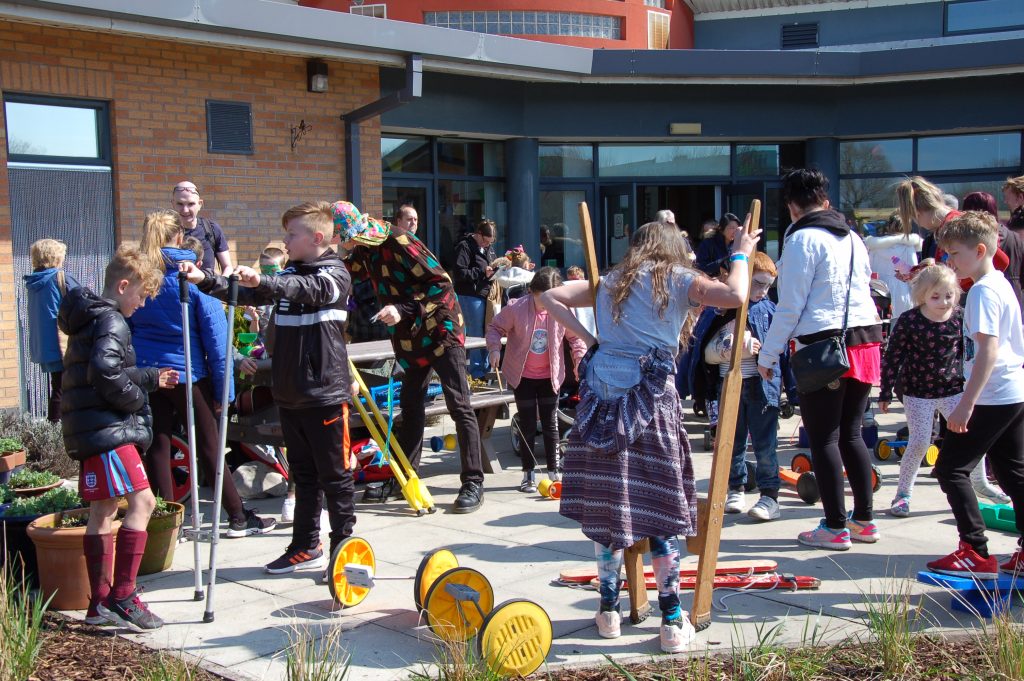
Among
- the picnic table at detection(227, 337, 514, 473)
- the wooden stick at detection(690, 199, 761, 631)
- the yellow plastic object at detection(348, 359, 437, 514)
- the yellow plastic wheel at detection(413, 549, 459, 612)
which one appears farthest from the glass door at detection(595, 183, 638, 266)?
the yellow plastic wheel at detection(413, 549, 459, 612)

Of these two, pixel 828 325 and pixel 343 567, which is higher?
pixel 828 325

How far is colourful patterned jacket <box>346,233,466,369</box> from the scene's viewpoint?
681 cm

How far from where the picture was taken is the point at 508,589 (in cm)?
530

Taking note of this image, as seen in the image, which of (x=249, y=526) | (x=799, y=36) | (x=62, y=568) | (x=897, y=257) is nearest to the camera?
(x=62, y=568)

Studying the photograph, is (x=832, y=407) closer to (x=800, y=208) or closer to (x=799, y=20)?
(x=800, y=208)

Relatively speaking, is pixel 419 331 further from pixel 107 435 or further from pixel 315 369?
pixel 107 435

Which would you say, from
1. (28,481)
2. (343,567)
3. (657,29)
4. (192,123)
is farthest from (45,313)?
(657,29)

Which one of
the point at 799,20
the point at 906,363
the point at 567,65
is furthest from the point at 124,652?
the point at 799,20

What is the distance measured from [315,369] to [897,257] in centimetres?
656

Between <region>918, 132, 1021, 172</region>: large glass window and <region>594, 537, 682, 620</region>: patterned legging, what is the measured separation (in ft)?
44.2

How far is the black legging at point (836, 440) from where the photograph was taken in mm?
5691

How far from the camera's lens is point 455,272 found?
1231 cm

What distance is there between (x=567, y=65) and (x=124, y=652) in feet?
34.9

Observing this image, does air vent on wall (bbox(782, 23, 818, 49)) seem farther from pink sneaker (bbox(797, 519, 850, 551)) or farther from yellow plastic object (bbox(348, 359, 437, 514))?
pink sneaker (bbox(797, 519, 850, 551))
